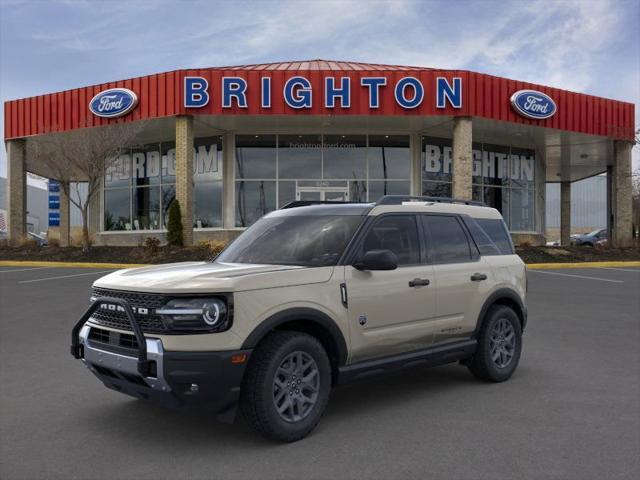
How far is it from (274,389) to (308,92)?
18.5m

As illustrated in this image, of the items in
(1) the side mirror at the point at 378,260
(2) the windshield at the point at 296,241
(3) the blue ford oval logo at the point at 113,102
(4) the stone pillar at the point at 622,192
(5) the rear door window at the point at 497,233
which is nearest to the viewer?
(1) the side mirror at the point at 378,260

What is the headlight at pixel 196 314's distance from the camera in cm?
392

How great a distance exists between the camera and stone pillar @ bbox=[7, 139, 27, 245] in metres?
25.9

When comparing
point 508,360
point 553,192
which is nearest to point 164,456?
point 508,360

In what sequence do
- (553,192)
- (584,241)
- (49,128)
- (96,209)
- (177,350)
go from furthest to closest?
(553,192), (584,241), (96,209), (49,128), (177,350)

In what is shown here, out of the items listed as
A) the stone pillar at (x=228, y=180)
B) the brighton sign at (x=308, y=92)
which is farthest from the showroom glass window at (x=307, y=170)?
the brighton sign at (x=308, y=92)

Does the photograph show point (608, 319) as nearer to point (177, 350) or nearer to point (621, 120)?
point (177, 350)

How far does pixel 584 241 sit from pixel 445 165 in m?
18.7

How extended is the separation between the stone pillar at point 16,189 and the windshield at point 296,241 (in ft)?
76.4

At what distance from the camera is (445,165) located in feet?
87.0

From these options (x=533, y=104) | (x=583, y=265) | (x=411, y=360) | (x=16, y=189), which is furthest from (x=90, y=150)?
(x=411, y=360)

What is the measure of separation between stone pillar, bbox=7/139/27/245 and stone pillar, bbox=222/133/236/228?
8.75 metres

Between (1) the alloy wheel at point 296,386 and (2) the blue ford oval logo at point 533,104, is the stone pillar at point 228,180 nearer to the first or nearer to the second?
(2) the blue ford oval logo at point 533,104

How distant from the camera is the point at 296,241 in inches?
204
